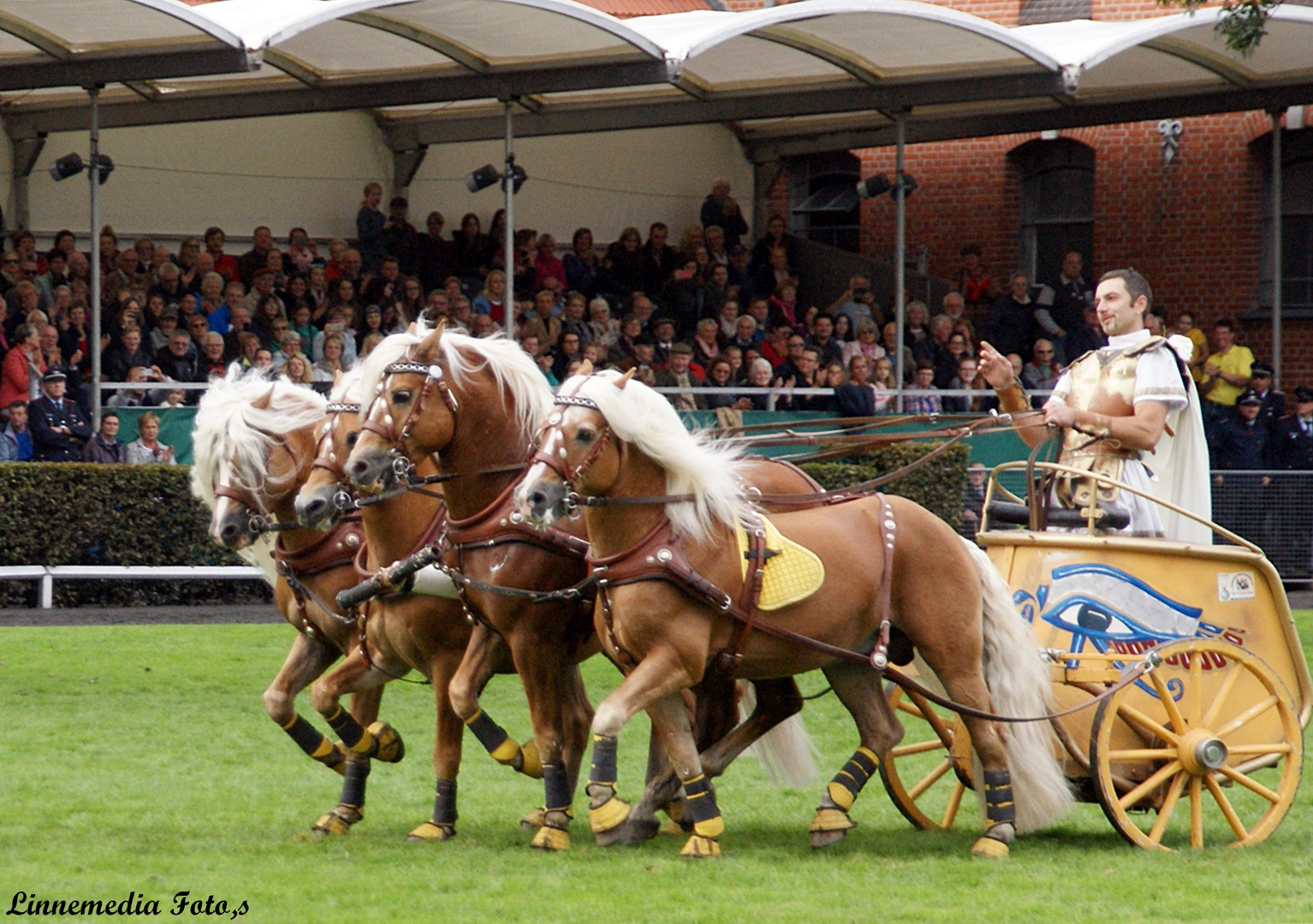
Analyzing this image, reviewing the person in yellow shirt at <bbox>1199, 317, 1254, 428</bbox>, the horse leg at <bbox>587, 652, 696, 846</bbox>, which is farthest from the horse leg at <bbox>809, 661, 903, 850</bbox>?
the person in yellow shirt at <bbox>1199, 317, 1254, 428</bbox>

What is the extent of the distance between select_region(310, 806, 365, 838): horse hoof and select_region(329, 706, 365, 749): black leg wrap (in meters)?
0.25

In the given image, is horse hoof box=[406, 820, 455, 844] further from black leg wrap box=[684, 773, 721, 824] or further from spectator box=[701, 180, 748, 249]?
spectator box=[701, 180, 748, 249]

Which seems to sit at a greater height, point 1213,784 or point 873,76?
point 873,76

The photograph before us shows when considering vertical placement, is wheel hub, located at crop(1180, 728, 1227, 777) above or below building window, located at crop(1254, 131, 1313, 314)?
below

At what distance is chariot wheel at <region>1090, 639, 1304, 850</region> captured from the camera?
22.1ft

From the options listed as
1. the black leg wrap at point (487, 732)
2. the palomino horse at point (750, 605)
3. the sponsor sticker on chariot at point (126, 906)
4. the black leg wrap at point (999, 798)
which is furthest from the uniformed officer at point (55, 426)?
the black leg wrap at point (999, 798)

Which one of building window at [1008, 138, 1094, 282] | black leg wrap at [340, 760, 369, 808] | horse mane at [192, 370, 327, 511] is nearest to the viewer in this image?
black leg wrap at [340, 760, 369, 808]

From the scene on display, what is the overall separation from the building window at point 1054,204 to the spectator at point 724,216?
377 cm

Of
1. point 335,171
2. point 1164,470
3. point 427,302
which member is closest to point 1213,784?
point 1164,470

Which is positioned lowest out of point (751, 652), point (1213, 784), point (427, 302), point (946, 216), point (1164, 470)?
point (1213, 784)

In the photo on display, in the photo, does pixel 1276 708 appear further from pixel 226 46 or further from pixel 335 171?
pixel 335 171

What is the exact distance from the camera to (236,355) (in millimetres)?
16031

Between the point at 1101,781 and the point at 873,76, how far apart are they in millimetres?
12471

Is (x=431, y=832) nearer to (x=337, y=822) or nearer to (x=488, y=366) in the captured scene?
(x=337, y=822)
